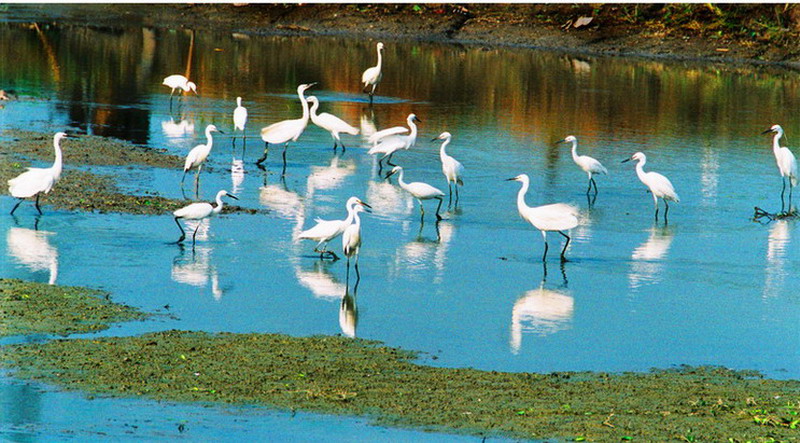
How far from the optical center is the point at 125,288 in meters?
11.5

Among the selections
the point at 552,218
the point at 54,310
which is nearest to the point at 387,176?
the point at 552,218

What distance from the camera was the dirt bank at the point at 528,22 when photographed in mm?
41344

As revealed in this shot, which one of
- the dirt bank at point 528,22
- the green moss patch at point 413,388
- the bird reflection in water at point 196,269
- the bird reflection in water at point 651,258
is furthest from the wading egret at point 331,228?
the dirt bank at point 528,22

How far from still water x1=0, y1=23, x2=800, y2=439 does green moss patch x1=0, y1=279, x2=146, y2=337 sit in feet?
1.07

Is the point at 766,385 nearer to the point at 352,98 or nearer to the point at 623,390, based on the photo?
the point at 623,390

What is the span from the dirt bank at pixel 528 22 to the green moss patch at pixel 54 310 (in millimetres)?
33662

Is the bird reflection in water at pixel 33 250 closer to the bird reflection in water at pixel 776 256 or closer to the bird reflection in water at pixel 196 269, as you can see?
the bird reflection in water at pixel 196 269

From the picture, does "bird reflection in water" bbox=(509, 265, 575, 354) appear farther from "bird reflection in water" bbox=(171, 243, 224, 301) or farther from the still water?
"bird reflection in water" bbox=(171, 243, 224, 301)

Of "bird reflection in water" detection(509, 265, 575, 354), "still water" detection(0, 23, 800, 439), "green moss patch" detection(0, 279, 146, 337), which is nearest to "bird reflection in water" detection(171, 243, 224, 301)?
"still water" detection(0, 23, 800, 439)

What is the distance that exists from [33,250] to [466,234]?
564cm

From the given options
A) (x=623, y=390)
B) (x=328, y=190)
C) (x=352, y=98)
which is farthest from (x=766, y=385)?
(x=352, y=98)

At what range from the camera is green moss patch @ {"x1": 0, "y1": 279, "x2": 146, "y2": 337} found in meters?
9.91

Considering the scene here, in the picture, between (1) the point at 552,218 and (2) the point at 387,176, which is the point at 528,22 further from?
(1) the point at 552,218

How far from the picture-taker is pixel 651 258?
1418 centimetres
